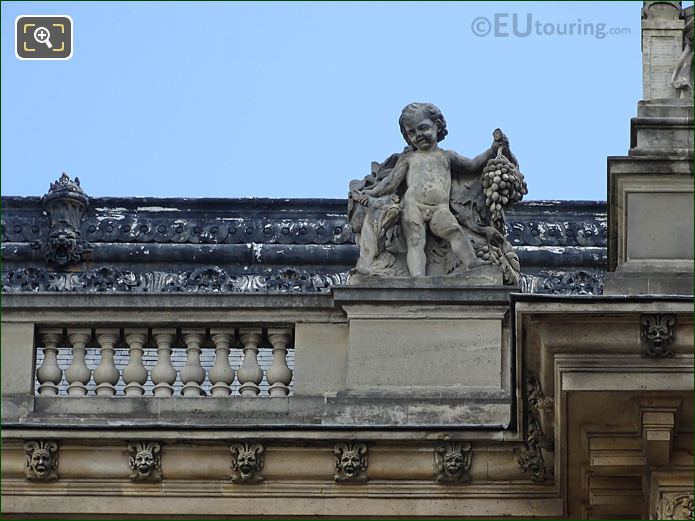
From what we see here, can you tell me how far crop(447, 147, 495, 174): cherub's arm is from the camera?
3134 centimetres

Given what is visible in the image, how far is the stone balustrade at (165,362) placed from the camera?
30.5 metres

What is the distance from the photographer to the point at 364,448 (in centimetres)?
2947

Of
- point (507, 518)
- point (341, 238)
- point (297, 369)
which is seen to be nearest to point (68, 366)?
point (297, 369)

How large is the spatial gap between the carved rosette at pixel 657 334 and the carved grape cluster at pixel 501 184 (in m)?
3.44

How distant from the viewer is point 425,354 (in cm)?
3027

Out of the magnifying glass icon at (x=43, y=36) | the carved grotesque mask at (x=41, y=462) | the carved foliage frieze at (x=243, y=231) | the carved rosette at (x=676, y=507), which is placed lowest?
the carved rosette at (x=676, y=507)

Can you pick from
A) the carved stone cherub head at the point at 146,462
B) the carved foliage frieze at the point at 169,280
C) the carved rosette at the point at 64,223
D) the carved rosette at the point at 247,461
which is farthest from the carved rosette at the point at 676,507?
the carved rosette at the point at 64,223

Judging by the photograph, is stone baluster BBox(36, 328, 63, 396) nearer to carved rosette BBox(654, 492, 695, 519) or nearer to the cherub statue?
the cherub statue

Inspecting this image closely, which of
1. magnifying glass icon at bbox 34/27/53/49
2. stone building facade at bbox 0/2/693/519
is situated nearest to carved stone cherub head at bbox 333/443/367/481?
stone building facade at bbox 0/2/693/519

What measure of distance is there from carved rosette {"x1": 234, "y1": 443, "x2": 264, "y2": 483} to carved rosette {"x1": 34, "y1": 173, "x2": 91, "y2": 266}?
9.93 m

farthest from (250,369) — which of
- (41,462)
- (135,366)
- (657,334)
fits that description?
(657,334)

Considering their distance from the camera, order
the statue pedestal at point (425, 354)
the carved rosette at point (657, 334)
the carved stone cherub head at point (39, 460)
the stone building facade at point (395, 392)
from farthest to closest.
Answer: the statue pedestal at point (425, 354)
the carved stone cherub head at point (39, 460)
the stone building facade at point (395, 392)
the carved rosette at point (657, 334)

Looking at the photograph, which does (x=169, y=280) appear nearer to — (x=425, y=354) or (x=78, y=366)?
(x=78, y=366)

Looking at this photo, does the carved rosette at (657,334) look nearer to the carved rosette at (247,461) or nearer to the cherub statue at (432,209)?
the cherub statue at (432,209)
